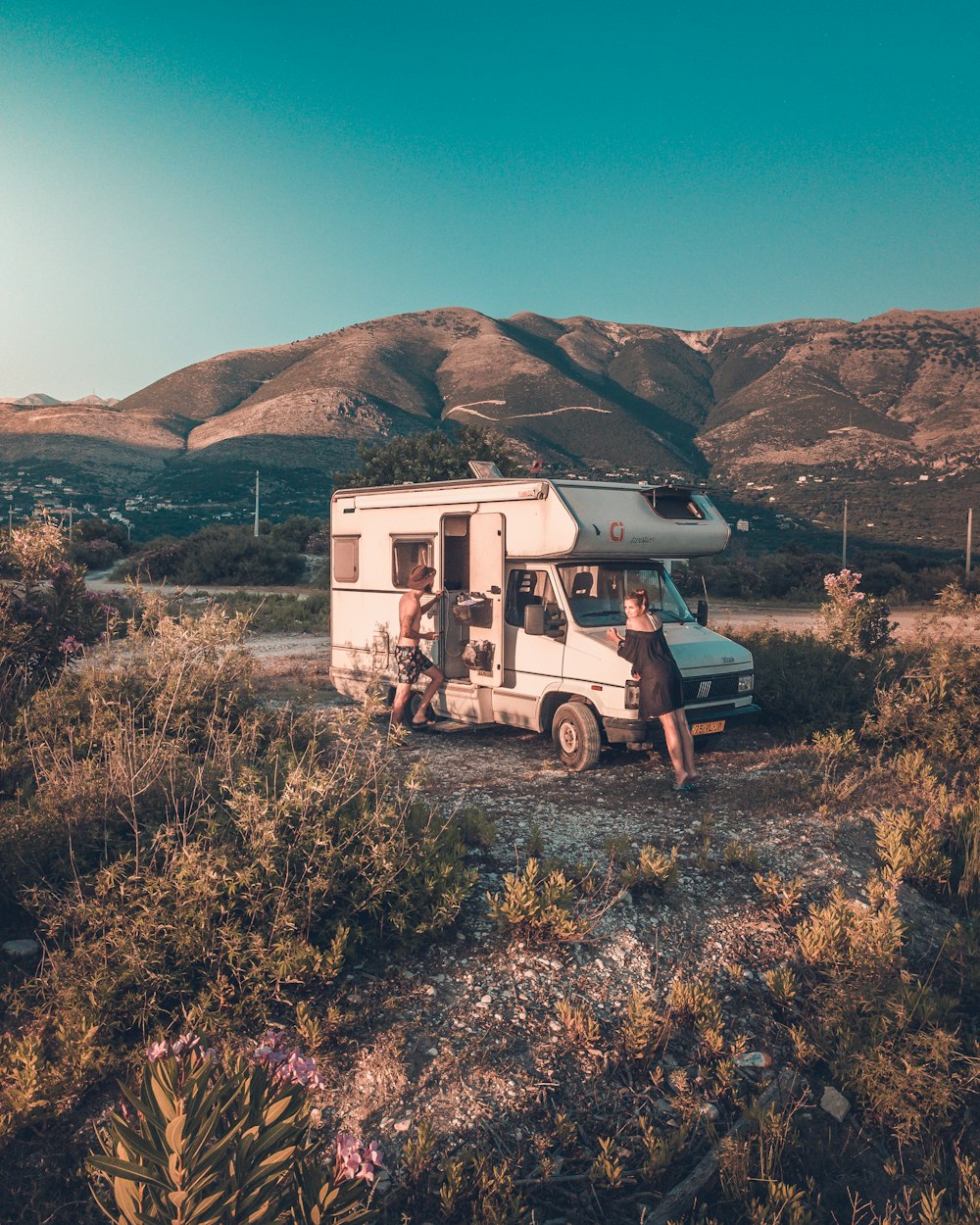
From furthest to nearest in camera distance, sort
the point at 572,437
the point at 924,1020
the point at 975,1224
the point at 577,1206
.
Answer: the point at 572,437 < the point at 924,1020 < the point at 577,1206 < the point at 975,1224

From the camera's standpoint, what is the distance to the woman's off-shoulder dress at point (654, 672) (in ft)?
Answer: 24.3

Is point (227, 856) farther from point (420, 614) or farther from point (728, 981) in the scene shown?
point (420, 614)

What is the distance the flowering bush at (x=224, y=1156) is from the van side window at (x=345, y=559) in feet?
28.4

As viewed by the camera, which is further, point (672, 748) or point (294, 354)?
point (294, 354)

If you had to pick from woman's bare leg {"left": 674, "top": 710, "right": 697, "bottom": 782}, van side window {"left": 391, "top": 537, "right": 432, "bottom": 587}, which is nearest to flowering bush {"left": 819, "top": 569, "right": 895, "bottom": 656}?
woman's bare leg {"left": 674, "top": 710, "right": 697, "bottom": 782}

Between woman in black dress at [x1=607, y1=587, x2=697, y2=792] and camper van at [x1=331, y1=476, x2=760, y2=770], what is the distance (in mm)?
324

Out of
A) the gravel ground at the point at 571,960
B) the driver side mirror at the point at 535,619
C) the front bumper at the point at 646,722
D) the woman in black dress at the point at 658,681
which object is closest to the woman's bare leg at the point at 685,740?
the woman in black dress at the point at 658,681

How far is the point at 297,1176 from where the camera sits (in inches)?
99.9

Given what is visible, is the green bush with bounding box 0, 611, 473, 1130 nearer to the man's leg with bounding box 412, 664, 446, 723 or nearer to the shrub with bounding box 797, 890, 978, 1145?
the shrub with bounding box 797, 890, 978, 1145

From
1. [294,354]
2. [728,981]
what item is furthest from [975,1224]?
[294,354]

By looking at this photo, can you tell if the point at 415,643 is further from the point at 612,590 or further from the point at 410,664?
the point at 612,590

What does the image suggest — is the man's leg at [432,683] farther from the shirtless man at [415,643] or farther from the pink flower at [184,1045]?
the pink flower at [184,1045]

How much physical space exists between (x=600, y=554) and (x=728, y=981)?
15.0ft

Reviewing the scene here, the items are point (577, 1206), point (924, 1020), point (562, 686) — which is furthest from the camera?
→ point (562, 686)
